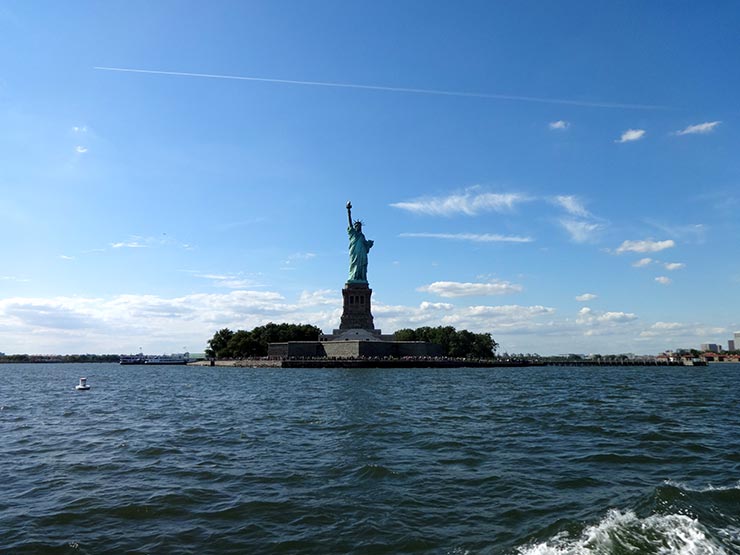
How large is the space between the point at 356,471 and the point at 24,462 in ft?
28.2

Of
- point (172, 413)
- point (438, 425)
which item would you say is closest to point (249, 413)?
point (172, 413)

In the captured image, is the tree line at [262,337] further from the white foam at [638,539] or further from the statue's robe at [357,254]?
the white foam at [638,539]

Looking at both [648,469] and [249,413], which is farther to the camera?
[249,413]

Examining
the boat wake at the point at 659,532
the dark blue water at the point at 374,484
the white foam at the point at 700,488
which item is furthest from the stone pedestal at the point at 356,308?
the boat wake at the point at 659,532

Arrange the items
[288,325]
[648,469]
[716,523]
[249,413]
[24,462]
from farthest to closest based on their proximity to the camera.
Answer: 1. [288,325]
2. [249,413]
3. [24,462]
4. [648,469]
5. [716,523]

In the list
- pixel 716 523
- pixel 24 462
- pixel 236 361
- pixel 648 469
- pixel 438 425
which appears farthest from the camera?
pixel 236 361

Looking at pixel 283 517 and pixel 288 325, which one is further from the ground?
pixel 288 325

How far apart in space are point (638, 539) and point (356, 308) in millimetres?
84470

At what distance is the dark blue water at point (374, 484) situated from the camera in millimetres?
8375

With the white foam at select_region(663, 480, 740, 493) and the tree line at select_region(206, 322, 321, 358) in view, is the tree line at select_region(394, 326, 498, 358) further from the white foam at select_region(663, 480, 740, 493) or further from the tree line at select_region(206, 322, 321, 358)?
the white foam at select_region(663, 480, 740, 493)

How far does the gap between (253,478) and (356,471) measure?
2249 mm

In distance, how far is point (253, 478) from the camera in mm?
12000

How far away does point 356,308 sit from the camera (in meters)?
92.4

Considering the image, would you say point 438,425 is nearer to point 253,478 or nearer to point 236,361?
point 253,478
